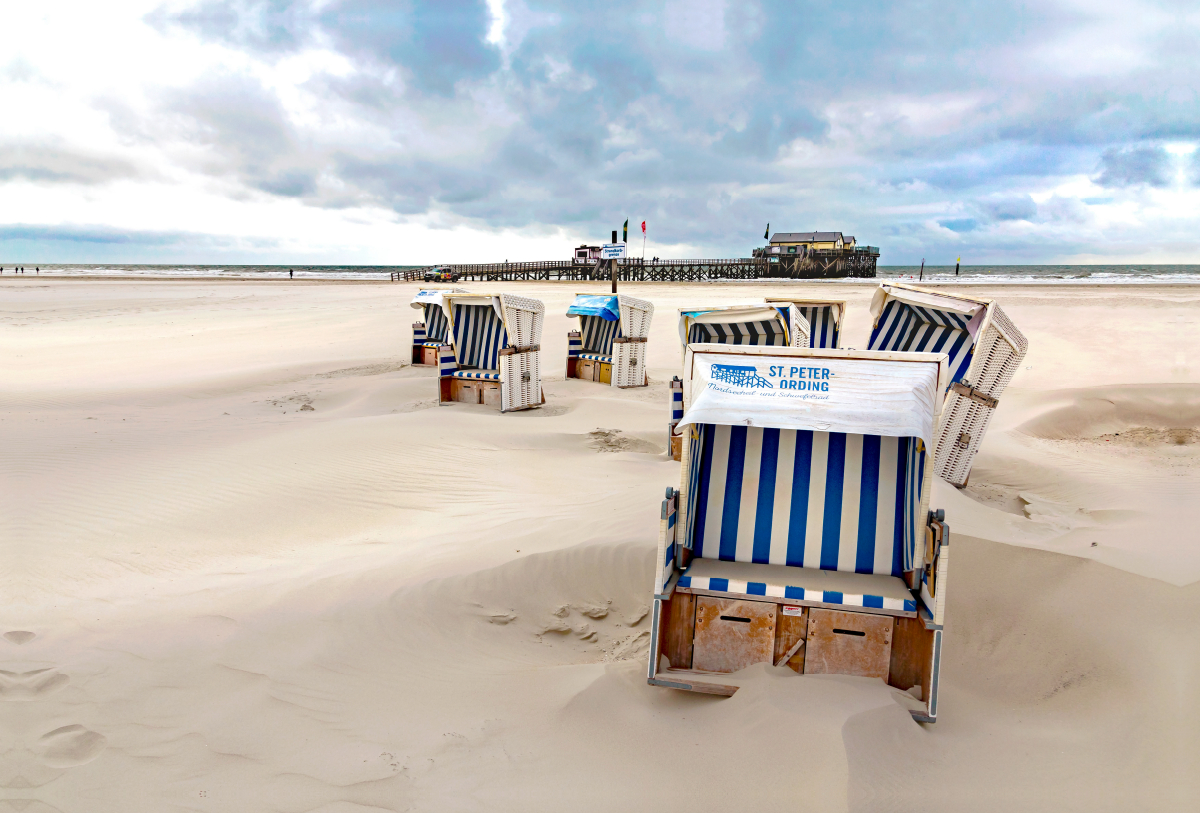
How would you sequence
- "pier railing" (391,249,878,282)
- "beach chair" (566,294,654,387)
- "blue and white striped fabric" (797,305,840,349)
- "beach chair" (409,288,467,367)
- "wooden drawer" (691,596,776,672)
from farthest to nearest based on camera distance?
1. "pier railing" (391,249,878,282)
2. "beach chair" (409,288,467,367)
3. "beach chair" (566,294,654,387)
4. "blue and white striped fabric" (797,305,840,349)
5. "wooden drawer" (691,596,776,672)

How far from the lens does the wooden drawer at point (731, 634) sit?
159 inches

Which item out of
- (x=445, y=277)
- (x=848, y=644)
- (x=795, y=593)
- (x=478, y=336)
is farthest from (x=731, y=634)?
(x=445, y=277)

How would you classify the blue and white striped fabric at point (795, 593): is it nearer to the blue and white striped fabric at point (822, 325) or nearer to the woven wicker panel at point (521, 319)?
the woven wicker panel at point (521, 319)

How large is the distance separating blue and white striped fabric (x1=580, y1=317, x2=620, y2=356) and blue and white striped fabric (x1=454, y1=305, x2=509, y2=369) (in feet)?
9.25

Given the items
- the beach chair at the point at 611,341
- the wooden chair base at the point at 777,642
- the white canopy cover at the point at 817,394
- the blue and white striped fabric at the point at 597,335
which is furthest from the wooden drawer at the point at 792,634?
the blue and white striped fabric at the point at 597,335

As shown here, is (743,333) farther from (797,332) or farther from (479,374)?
(479,374)

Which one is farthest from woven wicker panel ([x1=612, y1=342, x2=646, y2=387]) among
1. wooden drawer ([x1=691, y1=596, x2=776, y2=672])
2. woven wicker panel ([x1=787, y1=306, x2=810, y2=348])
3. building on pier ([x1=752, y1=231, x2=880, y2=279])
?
building on pier ([x1=752, y1=231, x2=880, y2=279])

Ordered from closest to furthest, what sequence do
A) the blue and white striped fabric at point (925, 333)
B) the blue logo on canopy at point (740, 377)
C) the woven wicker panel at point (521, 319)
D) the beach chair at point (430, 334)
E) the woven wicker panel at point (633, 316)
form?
the blue logo on canopy at point (740, 377)
the blue and white striped fabric at point (925, 333)
the woven wicker panel at point (521, 319)
the woven wicker panel at point (633, 316)
the beach chair at point (430, 334)

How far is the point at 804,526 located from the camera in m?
4.57

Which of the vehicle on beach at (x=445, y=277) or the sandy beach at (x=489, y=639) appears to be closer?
the sandy beach at (x=489, y=639)

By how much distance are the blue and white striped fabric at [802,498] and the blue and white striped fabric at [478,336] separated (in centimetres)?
858

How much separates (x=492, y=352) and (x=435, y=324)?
5.10 meters

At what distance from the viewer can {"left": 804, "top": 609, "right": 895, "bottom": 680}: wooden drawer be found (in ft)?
12.9

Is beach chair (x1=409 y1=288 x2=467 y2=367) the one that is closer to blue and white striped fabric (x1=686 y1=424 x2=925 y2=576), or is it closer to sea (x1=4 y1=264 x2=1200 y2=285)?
blue and white striped fabric (x1=686 y1=424 x2=925 y2=576)
